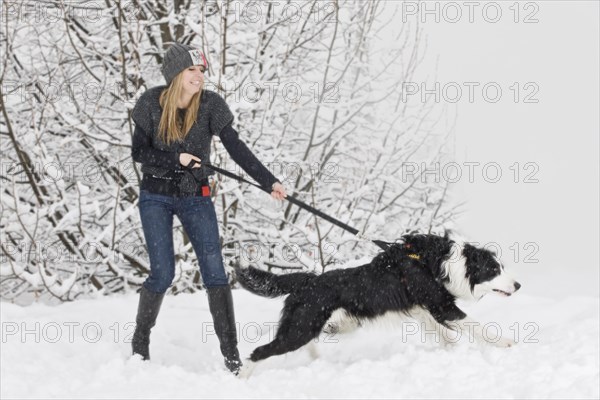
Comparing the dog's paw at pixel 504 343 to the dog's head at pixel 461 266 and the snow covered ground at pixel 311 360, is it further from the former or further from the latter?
the dog's head at pixel 461 266

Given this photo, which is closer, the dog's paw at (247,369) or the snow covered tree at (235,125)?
the dog's paw at (247,369)

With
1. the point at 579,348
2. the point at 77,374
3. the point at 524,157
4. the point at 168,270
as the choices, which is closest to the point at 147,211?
the point at 168,270

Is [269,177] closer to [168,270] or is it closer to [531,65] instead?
[168,270]

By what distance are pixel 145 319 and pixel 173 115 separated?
4.29ft

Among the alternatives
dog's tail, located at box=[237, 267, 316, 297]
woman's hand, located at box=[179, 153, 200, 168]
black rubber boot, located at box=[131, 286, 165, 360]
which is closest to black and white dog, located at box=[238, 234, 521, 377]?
dog's tail, located at box=[237, 267, 316, 297]

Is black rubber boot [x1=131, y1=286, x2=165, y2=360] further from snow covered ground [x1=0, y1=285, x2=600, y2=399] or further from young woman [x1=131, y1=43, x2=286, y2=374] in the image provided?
snow covered ground [x1=0, y1=285, x2=600, y2=399]

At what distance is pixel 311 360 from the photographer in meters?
3.99

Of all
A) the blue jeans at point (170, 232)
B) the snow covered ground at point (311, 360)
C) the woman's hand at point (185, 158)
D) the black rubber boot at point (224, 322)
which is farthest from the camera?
the black rubber boot at point (224, 322)

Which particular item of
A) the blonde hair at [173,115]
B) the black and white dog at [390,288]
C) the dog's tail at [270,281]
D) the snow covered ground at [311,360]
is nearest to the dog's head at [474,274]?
the black and white dog at [390,288]

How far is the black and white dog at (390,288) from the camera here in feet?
12.3

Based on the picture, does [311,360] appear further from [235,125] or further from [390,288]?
[235,125]

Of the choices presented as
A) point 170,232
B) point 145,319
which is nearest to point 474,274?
point 170,232

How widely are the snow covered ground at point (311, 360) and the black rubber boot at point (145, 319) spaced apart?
13cm

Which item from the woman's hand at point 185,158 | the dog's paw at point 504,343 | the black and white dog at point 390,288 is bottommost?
the dog's paw at point 504,343
